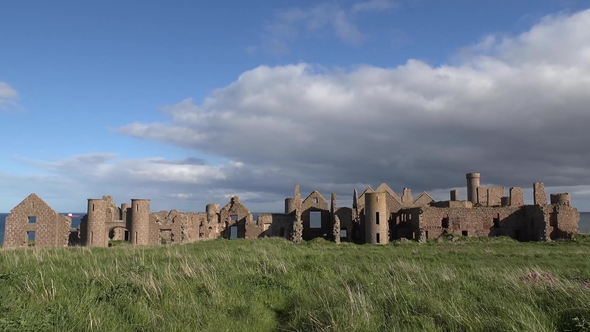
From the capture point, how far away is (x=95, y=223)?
4259 centimetres

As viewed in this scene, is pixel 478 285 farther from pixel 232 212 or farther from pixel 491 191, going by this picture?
pixel 491 191

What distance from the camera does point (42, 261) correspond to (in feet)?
46.9

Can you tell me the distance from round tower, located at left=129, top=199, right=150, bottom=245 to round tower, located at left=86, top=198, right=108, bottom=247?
2.76m

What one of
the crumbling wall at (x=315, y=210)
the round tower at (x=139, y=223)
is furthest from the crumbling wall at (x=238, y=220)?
the round tower at (x=139, y=223)

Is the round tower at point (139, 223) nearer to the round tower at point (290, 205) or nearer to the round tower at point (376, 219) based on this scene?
the round tower at point (290, 205)

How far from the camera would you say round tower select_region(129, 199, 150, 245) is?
4312cm

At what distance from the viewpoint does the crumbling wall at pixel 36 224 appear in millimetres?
41094

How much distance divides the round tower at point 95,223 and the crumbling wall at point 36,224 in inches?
73.4

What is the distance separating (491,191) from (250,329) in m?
56.0

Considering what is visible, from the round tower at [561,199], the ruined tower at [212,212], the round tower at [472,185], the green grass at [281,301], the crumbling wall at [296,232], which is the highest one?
the round tower at [472,185]

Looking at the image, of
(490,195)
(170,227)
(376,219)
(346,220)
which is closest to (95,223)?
(170,227)

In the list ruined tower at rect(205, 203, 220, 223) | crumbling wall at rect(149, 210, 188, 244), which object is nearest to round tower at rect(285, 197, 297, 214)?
ruined tower at rect(205, 203, 220, 223)

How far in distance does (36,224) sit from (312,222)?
98.7 ft

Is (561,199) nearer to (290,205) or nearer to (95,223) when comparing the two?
(290,205)
